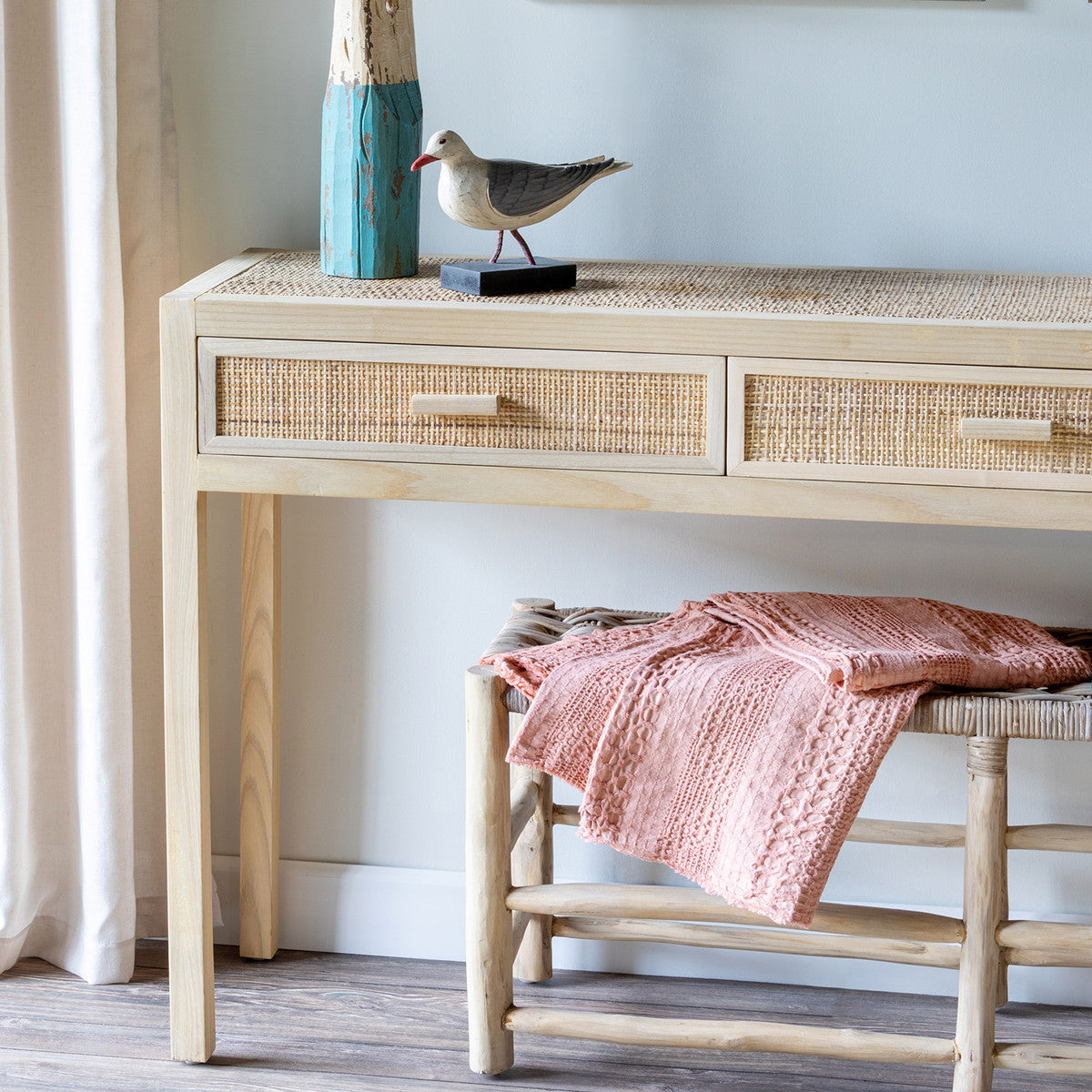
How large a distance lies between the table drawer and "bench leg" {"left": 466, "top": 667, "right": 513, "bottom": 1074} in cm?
34

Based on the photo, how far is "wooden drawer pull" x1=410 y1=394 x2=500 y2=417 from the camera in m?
1.29

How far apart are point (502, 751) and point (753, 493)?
14.2 inches

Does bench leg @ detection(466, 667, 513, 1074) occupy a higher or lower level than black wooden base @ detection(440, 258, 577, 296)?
lower

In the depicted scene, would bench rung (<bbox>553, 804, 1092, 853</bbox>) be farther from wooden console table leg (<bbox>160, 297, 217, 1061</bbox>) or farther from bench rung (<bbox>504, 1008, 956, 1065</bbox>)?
wooden console table leg (<bbox>160, 297, 217, 1061</bbox>)

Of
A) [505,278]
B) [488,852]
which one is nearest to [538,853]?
[488,852]

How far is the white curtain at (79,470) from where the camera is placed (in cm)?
154

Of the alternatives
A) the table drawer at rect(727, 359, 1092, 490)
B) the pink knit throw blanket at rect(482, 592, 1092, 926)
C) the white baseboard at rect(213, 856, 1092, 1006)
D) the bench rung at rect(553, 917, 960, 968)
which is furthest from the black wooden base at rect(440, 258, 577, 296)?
the white baseboard at rect(213, 856, 1092, 1006)

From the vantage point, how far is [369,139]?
4.59ft

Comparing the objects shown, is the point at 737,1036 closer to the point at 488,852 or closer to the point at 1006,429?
the point at 488,852

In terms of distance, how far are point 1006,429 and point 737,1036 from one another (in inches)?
25.5

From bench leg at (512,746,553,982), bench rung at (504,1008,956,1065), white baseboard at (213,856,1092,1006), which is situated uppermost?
bench leg at (512,746,553,982)

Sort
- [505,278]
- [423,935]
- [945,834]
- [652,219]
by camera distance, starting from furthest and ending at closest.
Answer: [423,935] < [652,219] < [945,834] < [505,278]

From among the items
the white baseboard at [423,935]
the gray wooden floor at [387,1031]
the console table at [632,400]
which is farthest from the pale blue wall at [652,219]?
the console table at [632,400]

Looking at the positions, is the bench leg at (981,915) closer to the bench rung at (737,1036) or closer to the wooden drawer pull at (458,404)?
the bench rung at (737,1036)
